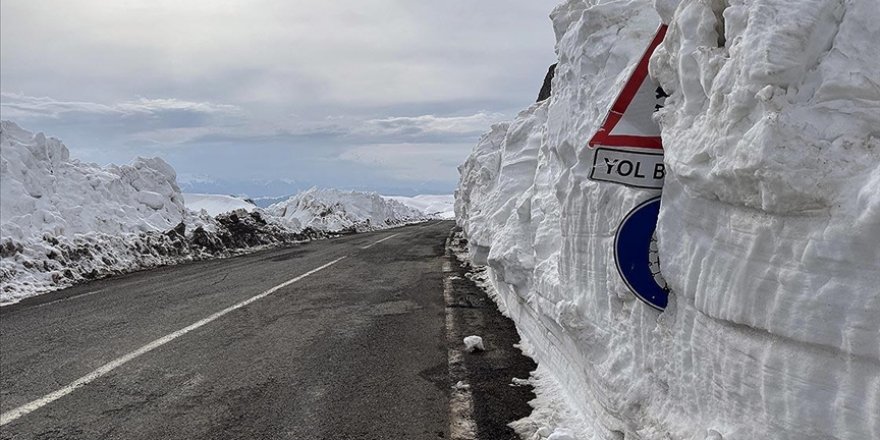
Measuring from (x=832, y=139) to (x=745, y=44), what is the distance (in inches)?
20.7

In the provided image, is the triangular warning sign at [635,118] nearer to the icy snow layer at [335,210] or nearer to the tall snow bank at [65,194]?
the tall snow bank at [65,194]

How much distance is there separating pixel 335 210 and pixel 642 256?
37207mm

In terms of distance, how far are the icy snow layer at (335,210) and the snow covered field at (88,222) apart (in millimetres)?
7871

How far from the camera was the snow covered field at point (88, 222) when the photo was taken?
11688 millimetres

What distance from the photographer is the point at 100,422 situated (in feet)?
13.8

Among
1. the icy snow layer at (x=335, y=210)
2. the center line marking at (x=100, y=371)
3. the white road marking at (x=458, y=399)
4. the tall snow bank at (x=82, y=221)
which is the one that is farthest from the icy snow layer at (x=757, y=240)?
the icy snow layer at (x=335, y=210)

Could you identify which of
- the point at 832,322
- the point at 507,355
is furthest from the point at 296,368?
the point at 832,322

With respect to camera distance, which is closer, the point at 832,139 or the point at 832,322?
the point at 832,322

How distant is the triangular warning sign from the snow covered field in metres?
10.3

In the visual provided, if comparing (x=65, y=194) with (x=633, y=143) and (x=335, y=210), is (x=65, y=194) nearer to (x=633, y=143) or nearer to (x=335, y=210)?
(x=633, y=143)

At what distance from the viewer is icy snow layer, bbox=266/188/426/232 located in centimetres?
3551

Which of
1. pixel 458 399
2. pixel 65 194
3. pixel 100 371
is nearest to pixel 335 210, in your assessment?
pixel 65 194

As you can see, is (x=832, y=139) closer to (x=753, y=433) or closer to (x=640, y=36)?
(x=753, y=433)

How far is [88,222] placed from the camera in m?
14.1
